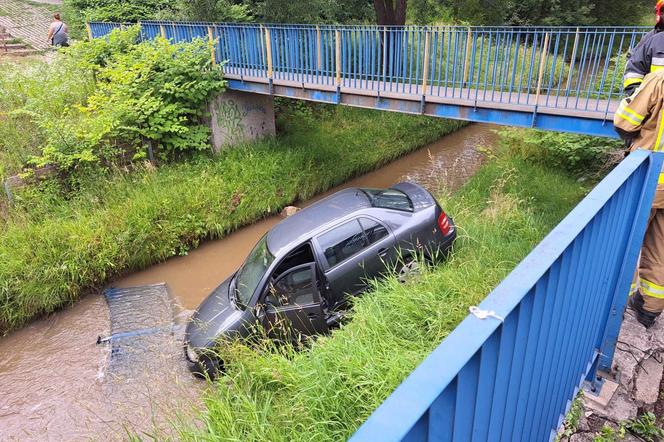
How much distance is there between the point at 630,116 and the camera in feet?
10.1

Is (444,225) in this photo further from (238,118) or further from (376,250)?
(238,118)

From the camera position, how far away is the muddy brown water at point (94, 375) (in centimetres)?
535

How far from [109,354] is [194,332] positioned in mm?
1834

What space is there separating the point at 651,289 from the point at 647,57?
172cm

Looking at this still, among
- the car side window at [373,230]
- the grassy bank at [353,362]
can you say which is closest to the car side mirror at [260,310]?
the grassy bank at [353,362]

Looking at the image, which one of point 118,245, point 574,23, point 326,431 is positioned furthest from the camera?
point 574,23

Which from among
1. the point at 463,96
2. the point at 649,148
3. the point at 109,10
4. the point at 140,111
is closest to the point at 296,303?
the point at 649,148

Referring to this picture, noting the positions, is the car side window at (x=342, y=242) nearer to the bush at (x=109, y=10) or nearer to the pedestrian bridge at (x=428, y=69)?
the pedestrian bridge at (x=428, y=69)

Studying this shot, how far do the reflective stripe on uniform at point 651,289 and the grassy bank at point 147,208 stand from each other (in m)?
8.11

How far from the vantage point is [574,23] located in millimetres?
23844

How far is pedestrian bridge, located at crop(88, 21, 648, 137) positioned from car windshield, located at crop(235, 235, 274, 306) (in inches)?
183

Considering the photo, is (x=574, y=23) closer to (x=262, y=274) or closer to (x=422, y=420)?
(x=262, y=274)

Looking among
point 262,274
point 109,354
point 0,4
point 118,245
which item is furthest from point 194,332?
point 0,4

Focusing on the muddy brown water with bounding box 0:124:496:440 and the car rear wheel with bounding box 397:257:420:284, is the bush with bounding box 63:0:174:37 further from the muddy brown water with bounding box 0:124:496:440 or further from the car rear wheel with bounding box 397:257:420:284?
the car rear wheel with bounding box 397:257:420:284
